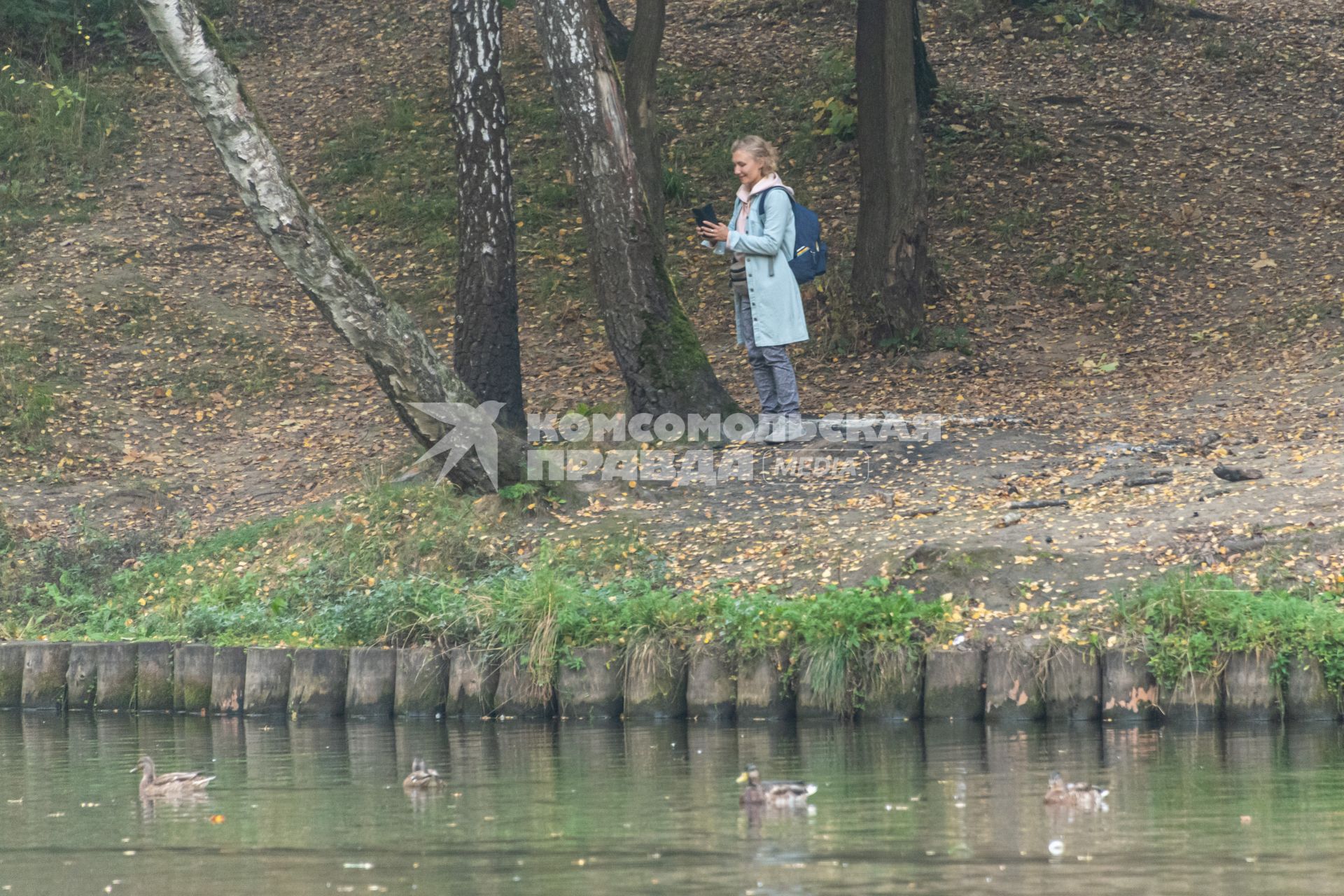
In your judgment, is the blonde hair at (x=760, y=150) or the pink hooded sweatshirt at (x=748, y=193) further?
the pink hooded sweatshirt at (x=748, y=193)

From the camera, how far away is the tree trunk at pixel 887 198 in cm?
1670

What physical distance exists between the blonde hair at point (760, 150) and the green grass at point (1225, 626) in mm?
4475

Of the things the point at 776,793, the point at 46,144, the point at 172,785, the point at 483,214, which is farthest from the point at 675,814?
the point at 46,144

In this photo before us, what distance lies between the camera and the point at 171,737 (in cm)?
908

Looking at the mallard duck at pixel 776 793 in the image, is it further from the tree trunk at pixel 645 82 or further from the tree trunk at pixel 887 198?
the tree trunk at pixel 887 198

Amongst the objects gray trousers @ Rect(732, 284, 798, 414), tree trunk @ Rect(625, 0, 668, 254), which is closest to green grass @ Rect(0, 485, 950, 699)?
gray trousers @ Rect(732, 284, 798, 414)

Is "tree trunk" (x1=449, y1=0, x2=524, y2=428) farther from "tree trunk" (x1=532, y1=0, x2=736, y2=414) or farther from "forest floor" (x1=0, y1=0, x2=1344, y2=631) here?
"forest floor" (x1=0, y1=0, x2=1344, y2=631)

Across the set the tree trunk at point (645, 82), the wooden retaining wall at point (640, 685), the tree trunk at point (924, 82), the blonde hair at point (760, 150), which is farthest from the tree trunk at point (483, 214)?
the tree trunk at point (924, 82)

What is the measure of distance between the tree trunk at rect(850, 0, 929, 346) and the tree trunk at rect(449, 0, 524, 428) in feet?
16.2

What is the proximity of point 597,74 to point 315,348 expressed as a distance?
6.32 m

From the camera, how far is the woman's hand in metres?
11.6

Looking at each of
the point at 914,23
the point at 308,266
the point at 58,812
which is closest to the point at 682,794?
the point at 58,812

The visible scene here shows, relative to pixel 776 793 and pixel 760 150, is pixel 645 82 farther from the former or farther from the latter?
pixel 776 793

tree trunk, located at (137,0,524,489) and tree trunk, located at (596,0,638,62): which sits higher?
tree trunk, located at (596,0,638,62)
